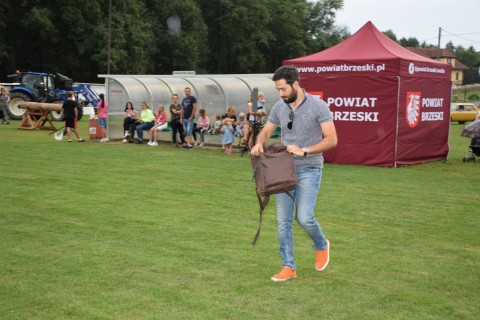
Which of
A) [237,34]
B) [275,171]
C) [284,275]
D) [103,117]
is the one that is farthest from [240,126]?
[237,34]

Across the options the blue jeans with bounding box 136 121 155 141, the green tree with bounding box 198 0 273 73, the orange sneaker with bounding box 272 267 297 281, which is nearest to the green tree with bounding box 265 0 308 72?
the green tree with bounding box 198 0 273 73

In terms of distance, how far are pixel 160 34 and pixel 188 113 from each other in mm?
46794

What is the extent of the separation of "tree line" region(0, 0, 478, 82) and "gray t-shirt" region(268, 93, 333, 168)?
45.2 meters

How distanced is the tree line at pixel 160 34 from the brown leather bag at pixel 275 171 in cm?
4518

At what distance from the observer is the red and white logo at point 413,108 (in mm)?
15530

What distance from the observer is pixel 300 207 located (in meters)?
5.51

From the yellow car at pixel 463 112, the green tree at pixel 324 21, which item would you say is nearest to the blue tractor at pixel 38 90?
the yellow car at pixel 463 112

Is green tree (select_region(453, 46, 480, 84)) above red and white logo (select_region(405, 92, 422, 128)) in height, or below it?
above

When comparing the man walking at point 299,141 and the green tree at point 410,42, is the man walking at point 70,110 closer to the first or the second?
the man walking at point 299,141

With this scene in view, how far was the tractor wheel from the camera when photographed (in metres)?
31.3

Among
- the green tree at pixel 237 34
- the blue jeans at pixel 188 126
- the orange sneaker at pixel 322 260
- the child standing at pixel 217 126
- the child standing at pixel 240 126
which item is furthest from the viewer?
the green tree at pixel 237 34

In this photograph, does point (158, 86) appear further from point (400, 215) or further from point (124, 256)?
point (124, 256)

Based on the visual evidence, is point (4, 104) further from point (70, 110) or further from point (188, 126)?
point (188, 126)

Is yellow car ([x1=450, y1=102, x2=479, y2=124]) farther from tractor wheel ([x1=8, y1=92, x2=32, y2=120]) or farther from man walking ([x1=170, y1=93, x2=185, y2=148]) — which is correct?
tractor wheel ([x1=8, y1=92, x2=32, y2=120])
